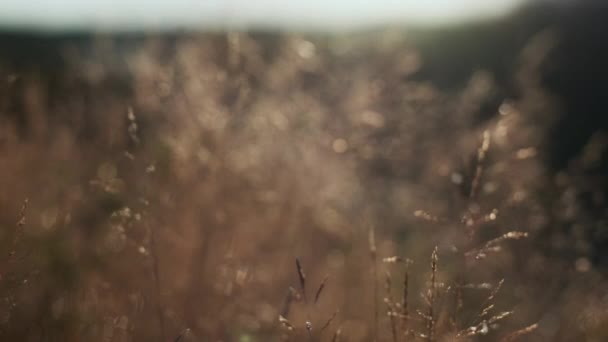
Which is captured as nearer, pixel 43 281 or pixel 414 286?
Answer: pixel 43 281

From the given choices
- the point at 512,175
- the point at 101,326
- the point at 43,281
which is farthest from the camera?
the point at 512,175

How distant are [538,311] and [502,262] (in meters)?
0.29

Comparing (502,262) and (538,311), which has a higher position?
(502,262)

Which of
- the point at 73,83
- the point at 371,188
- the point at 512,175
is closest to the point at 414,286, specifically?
the point at 371,188

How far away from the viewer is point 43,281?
92.6 inches

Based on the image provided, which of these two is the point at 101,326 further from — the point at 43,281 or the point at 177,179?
A: the point at 177,179

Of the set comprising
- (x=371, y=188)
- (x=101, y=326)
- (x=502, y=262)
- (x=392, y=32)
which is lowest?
(x=101, y=326)

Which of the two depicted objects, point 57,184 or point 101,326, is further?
point 57,184

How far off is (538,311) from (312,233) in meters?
1.13

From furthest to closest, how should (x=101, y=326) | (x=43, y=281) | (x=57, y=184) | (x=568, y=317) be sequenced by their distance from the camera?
1. (x=57, y=184)
2. (x=568, y=317)
3. (x=43, y=281)
4. (x=101, y=326)

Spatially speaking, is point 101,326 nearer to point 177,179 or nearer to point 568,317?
point 177,179

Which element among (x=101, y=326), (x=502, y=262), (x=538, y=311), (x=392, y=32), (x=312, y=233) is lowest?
(x=101, y=326)

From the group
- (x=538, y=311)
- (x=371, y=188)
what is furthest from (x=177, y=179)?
(x=538, y=311)

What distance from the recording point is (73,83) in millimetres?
3854
